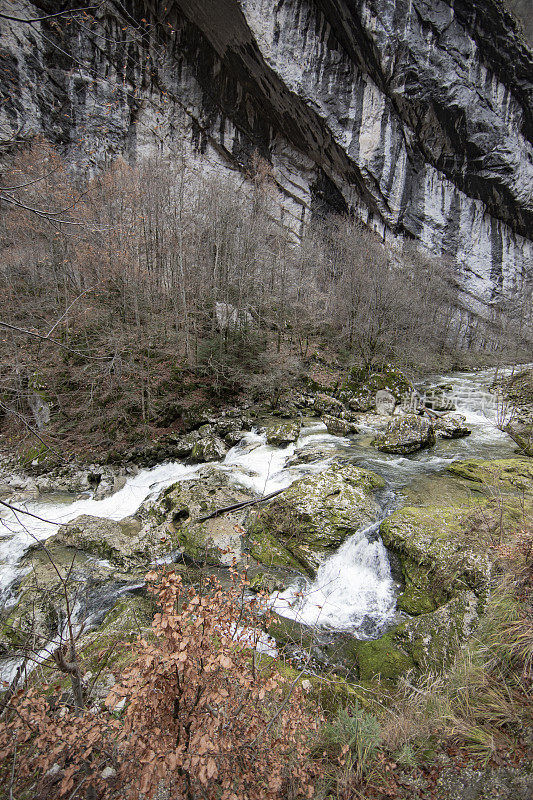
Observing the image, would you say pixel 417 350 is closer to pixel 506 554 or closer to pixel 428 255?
pixel 428 255

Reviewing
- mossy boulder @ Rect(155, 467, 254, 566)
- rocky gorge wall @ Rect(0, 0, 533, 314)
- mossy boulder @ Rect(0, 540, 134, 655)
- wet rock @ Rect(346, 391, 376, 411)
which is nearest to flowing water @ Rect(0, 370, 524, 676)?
mossy boulder @ Rect(0, 540, 134, 655)

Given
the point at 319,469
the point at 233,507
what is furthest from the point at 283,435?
the point at 233,507

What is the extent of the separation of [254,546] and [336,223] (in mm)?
33116

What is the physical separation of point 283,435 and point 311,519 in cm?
532

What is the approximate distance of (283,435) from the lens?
38.8ft

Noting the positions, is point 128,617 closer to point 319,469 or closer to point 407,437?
point 319,469

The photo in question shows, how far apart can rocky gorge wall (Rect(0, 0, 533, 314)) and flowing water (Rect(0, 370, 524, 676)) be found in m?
21.3

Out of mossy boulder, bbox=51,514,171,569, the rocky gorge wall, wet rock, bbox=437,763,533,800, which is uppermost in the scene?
the rocky gorge wall

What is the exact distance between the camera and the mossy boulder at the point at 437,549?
4738 mm

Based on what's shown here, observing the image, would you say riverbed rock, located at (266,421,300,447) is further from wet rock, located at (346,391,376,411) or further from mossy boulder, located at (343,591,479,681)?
mossy boulder, located at (343,591,479,681)

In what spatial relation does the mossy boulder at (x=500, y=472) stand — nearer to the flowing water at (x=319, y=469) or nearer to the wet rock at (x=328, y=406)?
the flowing water at (x=319, y=469)

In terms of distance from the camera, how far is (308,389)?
17.8 m

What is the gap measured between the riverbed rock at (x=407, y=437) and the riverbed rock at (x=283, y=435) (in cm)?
283

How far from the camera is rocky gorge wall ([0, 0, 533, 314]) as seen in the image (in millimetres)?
25062
